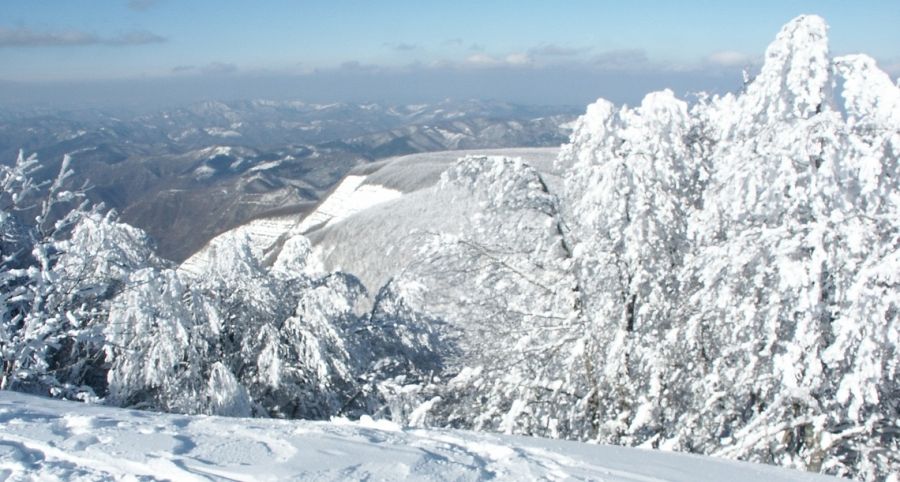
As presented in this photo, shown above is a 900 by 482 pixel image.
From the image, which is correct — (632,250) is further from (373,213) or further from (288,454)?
(373,213)

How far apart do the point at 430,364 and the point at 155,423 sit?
1049 cm

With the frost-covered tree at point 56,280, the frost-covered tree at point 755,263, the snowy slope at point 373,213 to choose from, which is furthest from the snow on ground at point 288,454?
the snowy slope at point 373,213

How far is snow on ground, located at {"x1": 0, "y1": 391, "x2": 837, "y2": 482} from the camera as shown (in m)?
3.51

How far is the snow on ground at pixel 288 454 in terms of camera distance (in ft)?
11.5

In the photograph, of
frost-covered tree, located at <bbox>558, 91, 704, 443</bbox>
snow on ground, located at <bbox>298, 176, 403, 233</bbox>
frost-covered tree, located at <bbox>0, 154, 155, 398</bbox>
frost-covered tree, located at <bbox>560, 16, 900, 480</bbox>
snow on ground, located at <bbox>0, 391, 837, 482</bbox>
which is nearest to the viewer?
snow on ground, located at <bbox>0, 391, 837, 482</bbox>

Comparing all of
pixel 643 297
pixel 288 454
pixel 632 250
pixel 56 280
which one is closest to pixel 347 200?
pixel 56 280

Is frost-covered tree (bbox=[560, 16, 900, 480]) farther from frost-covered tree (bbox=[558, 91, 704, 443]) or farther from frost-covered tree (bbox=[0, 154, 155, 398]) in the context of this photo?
frost-covered tree (bbox=[0, 154, 155, 398])

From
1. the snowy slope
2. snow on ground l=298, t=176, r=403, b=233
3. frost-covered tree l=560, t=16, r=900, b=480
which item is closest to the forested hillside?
frost-covered tree l=560, t=16, r=900, b=480

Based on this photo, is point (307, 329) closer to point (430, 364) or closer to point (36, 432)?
point (430, 364)

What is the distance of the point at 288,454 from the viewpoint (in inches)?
151

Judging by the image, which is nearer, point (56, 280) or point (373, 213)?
point (56, 280)

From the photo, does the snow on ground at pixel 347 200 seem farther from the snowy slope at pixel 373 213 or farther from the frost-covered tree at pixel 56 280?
the frost-covered tree at pixel 56 280

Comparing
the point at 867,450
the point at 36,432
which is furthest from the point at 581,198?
the point at 36,432

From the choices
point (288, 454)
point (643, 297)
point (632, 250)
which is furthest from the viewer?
point (643, 297)
